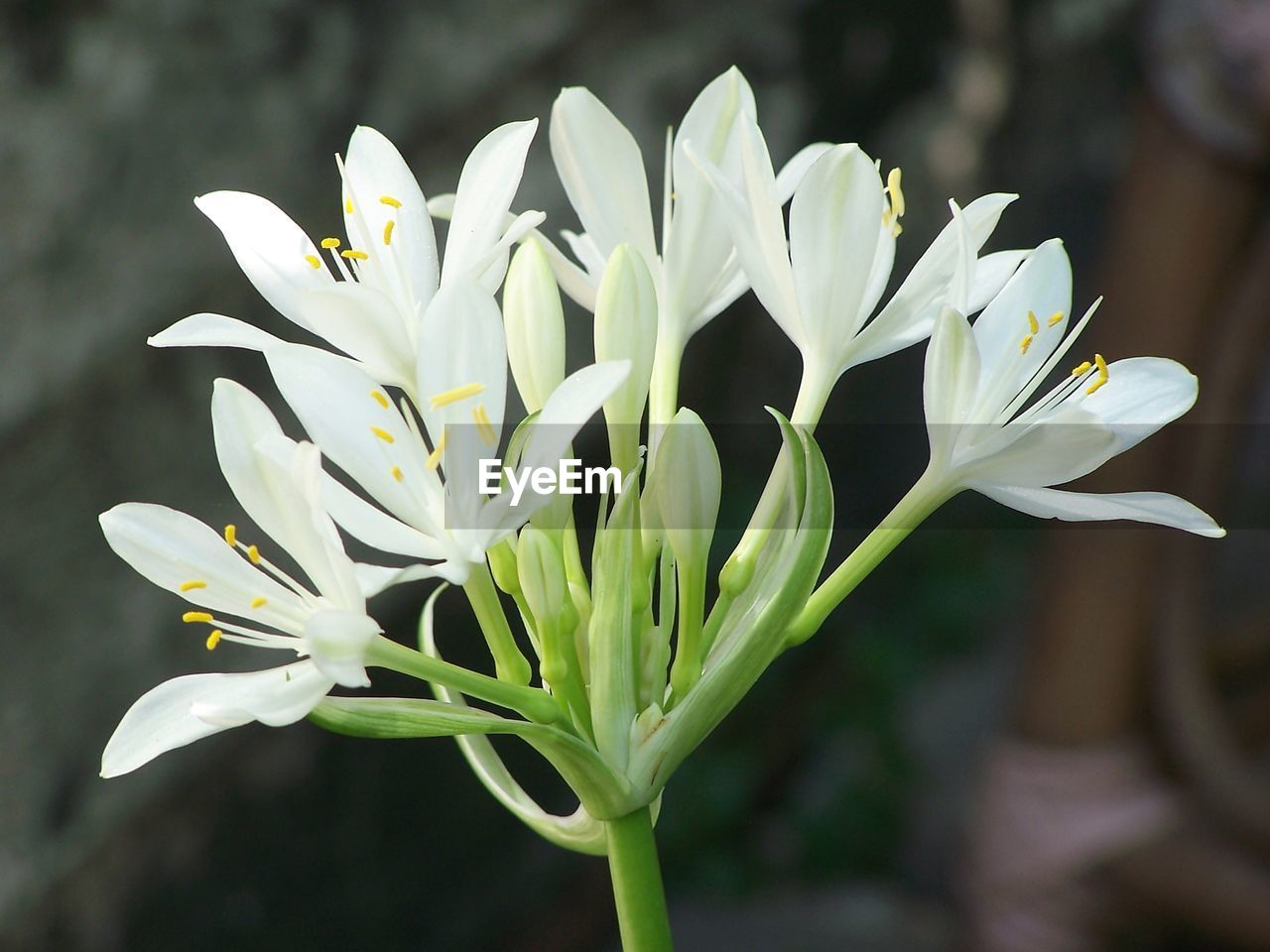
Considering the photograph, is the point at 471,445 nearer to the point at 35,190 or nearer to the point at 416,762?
the point at 35,190

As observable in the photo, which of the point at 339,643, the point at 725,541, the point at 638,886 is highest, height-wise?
the point at 339,643

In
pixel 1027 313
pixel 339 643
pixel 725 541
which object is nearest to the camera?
pixel 339 643

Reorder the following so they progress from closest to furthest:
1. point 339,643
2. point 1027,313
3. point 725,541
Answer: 1. point 339,643
2. point 1027,313
3. point 725,541

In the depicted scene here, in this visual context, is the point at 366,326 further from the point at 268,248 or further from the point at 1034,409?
the point at 1034,409

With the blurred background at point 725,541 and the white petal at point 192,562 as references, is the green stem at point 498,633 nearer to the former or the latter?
the white petal at point 192,562

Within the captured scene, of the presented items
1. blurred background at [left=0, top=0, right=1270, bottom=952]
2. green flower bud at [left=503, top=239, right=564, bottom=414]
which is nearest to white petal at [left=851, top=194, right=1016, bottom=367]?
green flower bud at [left=503, top=239, right=564, bottom=414]

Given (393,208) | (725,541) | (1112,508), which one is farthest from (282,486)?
(725,541)

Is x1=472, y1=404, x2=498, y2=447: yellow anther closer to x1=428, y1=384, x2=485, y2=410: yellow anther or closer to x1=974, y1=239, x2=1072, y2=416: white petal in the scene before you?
x1=428, y1=384, x2=485, y2=410: yellow anther

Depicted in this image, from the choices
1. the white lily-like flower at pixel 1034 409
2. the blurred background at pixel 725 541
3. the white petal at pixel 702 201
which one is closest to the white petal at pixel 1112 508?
the white lily-like flower at pixel 1034 409
